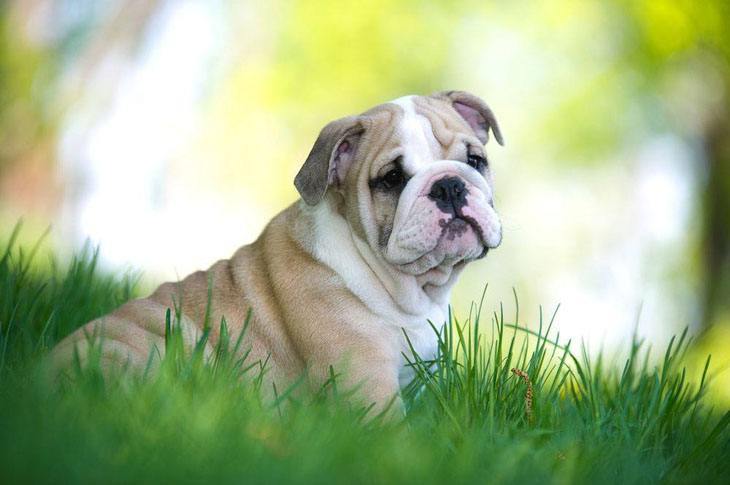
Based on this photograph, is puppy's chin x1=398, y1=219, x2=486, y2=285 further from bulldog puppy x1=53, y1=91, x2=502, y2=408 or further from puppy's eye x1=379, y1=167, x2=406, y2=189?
puppy's eye x1=379, y1=167, x2=406, y2=189

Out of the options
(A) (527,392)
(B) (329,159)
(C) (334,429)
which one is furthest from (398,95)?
(C) (334,429)

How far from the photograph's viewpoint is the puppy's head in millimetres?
4395

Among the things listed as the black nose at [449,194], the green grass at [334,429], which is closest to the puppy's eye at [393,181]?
the black nose at [449,194]

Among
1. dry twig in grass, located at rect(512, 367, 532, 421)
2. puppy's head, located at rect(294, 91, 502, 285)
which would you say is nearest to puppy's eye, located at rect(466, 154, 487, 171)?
puppy's head, located at rect(294, 91, 502, 285)

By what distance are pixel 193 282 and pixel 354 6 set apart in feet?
50.9

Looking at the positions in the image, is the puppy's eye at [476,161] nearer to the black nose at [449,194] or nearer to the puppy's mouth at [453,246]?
the black nose at [449,194]

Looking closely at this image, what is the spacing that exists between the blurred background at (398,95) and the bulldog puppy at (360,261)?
7.62 meters

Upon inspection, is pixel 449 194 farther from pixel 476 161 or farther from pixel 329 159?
pixel 329 159

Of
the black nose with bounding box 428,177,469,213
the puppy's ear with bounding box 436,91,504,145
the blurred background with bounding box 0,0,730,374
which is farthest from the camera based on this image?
the blurred background with bounding box 0,0,730,374

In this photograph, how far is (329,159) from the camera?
14.8 feet

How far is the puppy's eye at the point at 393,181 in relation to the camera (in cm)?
459

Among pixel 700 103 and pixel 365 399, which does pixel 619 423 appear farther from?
pixel 700 103

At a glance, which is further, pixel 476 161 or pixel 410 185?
pixel 476 161

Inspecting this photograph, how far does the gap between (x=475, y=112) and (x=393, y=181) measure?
892mm
